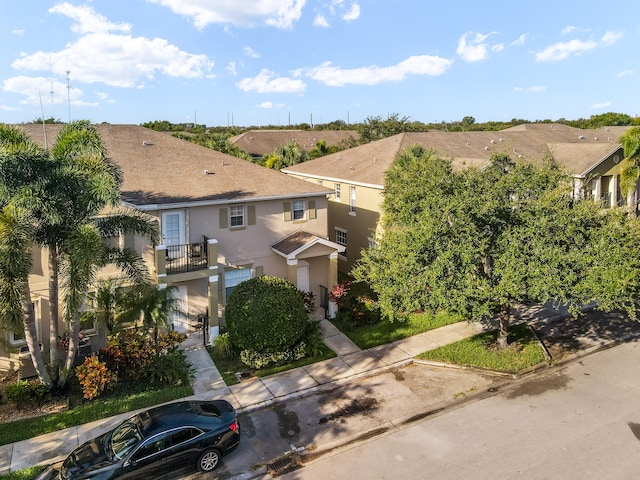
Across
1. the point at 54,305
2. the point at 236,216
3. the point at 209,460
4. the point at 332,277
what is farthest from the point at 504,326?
the point at 54,305

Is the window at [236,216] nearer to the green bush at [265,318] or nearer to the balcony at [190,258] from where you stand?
the balcony at [190,258]

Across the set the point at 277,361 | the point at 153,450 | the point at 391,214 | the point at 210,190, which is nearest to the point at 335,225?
the point at 391,214

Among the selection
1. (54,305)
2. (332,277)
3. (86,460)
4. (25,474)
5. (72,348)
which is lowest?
(25,474)

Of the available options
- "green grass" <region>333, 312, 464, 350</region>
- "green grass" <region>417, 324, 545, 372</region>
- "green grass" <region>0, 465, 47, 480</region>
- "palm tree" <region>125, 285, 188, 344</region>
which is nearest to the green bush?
"palm tree" <region>125, 285, 188, 344</region>

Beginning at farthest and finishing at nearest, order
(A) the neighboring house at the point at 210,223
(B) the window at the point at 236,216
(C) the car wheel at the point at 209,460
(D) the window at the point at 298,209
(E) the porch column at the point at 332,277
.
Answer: (D) the window at the point at 298,209 → (E) the porch column at the point at 332,277 → (B) the window at the point at 236,216 → (A) the neighboring house at the point at 210,223 → (C) the car wheel at the point at 209,460

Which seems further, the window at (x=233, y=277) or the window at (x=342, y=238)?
the window at (x=342, y=238)

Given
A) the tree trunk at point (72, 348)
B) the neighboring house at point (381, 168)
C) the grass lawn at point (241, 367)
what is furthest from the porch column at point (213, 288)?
the neighboring house at point (381, 168)

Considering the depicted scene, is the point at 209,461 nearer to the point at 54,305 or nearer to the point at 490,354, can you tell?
the point at 54,305
